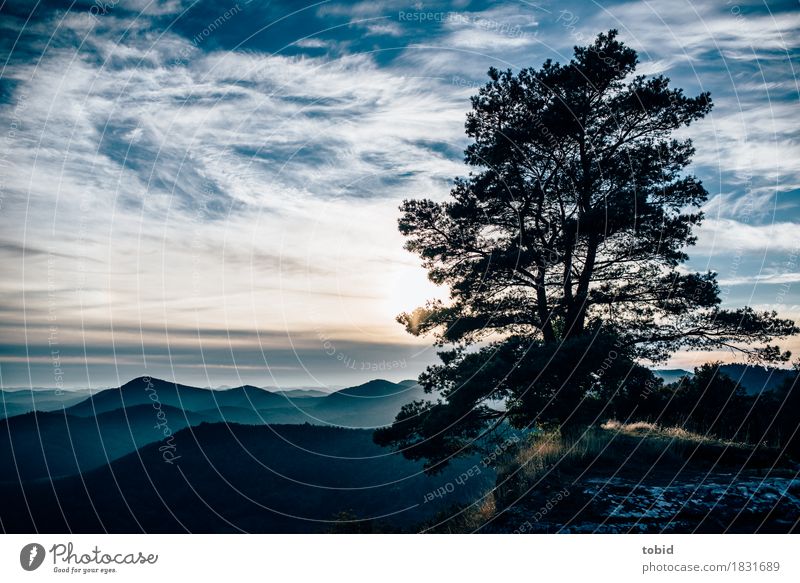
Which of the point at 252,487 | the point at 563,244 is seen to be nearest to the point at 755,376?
the point at 563,244

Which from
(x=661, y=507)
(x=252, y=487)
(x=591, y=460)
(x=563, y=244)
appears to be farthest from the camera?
(x=252, y=487)

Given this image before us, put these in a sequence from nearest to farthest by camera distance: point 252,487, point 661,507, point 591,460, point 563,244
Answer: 1. point 661,507
2. point 591,460
3. point 563,244
4. point 252,487

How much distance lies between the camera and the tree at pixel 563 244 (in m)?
15.9

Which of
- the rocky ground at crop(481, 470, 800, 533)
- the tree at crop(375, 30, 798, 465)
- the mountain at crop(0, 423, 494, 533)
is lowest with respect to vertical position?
the mountain at crop(0, 423, 494, 533)

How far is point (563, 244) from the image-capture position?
17.0 meters

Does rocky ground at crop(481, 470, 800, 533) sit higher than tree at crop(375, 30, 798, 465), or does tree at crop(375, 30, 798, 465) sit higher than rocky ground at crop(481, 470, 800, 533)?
tree at crop(375, 30, 798, 465)

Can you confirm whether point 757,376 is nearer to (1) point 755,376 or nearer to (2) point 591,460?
Answer: (1) point 755,376

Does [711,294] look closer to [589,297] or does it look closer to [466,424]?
[589,297]

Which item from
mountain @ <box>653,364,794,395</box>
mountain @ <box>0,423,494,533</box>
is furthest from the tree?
mountain @ <box>0,423,494,533</box>

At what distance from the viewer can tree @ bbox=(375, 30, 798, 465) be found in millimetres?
15883

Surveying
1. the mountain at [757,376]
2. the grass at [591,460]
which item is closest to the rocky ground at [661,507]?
the grass at [591,460]

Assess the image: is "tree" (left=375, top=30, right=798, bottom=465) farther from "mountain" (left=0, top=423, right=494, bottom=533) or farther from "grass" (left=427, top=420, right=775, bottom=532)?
"mountain" (left=0, top=423, right=494, bottom=533)

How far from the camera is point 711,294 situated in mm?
16562
